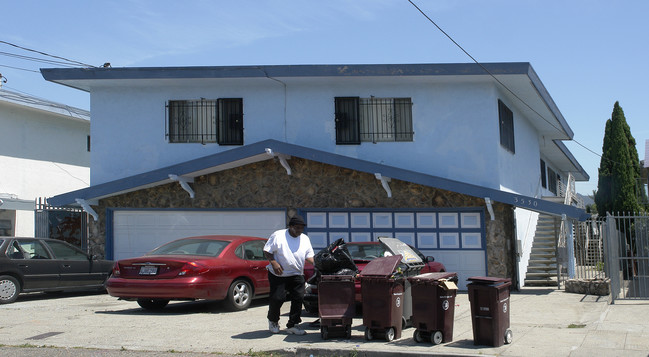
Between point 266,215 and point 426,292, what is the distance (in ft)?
28.6

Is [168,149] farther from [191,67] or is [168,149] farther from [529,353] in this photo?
[529,353]

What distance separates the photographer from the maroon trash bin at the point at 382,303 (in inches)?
333

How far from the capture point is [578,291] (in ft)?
48.8

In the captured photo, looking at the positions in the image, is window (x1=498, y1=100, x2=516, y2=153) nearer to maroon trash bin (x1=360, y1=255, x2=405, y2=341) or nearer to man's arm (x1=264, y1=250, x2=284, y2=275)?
maroon trash bin (x1=360, y1=255, x2=405, y2=341)

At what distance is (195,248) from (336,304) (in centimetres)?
415

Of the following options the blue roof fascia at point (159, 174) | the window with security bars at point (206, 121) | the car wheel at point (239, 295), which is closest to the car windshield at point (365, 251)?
the car wheel at point (239, 295)

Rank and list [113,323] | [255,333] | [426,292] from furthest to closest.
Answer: [113,323], [255,333], [426,292]

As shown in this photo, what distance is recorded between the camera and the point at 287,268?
8.89 meters

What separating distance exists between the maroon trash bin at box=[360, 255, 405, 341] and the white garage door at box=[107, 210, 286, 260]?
806cm

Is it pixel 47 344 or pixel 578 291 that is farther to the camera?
pixel 578 291

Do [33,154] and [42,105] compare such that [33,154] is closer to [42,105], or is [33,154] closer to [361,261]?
[42,105]

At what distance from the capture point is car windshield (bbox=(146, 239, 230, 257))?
11.8 metres

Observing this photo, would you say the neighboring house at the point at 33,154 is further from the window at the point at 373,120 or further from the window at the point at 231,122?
the window at the point at 373,120

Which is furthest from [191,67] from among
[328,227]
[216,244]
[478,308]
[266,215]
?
[478,308]
